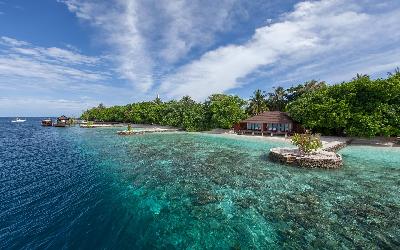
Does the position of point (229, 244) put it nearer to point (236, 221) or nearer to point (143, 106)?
point (236, 221)

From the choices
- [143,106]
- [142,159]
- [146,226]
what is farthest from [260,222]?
[143,106]

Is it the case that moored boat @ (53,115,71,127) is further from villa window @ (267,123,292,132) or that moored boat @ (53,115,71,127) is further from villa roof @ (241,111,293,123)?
villa window @ (267,123,292,132)

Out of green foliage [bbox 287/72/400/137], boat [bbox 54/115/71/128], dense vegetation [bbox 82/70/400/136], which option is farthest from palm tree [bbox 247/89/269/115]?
boat [bbox 54/115/71/128]

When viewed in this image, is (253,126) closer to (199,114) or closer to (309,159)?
(199,114)

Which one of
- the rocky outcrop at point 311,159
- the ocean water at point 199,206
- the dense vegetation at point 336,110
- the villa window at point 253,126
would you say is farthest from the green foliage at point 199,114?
the ocean water at point 199,206

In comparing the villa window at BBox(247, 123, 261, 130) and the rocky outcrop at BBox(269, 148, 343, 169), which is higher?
the villa window at BBox(247, 123, 261, 130)

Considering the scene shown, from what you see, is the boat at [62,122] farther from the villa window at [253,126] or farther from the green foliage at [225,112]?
the villa window at [253,126]

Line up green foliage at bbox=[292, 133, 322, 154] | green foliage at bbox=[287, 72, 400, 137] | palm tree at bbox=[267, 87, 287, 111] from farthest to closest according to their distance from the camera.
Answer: palm tree at bbox=[267, 87, 287, 111] < green foliage at bbox=[287, 72, 400, 137] < green foliage at bbox=[292, 133, 322, 154]
